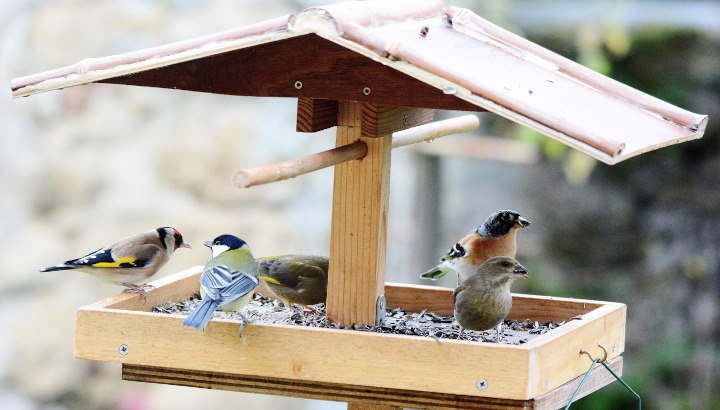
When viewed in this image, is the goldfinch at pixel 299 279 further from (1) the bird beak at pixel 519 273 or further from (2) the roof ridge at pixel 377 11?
(2) the roof ridge at pixel 377 11

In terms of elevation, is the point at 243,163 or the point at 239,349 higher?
the point at 243,163

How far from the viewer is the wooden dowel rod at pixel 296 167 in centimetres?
241

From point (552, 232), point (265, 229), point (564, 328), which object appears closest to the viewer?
point (564, 328)

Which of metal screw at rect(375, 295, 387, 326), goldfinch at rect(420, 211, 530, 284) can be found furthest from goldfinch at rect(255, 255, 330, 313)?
goldfinch at rect(420, 211, 530, 284)

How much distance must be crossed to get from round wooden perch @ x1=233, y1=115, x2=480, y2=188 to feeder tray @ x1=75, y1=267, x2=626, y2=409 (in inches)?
21.1

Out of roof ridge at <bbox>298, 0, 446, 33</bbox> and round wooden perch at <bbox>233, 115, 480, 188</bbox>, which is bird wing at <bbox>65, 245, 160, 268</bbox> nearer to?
round wooden perch at <bbox>233, 115, 480, 188</bbox>

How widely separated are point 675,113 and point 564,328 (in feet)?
2.75

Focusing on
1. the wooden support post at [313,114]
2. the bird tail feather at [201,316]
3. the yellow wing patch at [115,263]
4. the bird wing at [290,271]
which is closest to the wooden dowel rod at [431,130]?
the wooden support post at [313,114]

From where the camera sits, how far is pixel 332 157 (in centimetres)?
308

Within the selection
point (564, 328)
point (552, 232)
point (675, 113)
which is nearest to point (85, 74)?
point (564, 328)

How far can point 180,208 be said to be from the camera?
18.8 feet

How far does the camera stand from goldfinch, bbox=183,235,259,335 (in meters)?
3.16

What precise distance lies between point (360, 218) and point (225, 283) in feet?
1.66

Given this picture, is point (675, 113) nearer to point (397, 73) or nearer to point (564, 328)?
point (564, 328)
